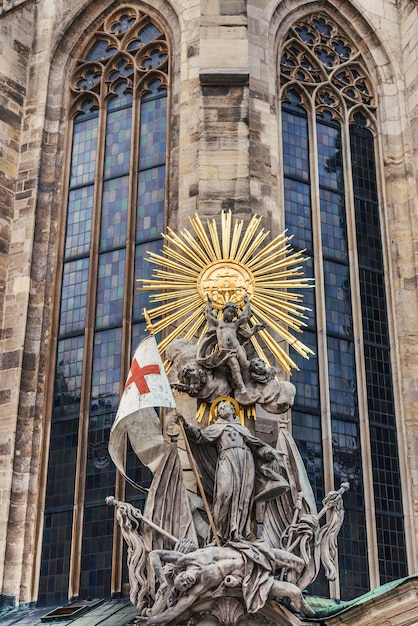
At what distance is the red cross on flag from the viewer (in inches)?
559

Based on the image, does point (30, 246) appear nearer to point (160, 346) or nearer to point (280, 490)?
point (160, 346)

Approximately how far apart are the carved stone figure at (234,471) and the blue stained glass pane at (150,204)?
5.24m

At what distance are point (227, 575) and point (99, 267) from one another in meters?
7.09

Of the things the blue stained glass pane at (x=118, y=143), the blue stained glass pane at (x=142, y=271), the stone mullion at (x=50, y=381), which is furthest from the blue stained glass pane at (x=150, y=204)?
the stone mullion at (x=50, y=381)

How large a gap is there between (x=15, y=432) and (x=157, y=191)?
14.0 feet

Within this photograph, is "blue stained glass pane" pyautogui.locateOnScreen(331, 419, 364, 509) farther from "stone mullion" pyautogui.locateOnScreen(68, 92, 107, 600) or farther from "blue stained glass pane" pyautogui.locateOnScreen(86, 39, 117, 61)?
"blue stained glass pane" pyautogui.locateOnScreen(86, 39, 117, 61)

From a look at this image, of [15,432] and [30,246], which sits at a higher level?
[30,246]

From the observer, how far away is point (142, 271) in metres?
18.6

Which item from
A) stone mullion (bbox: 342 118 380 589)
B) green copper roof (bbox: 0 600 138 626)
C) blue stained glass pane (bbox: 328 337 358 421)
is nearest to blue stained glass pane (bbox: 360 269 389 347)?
stone mullion (bbox: 342 118 380 589)

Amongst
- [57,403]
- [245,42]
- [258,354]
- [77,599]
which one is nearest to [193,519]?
[258,354]

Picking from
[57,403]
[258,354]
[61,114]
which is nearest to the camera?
[258,354]

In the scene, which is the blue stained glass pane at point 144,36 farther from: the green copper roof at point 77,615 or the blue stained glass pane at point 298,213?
the green copper roof at point 77,615

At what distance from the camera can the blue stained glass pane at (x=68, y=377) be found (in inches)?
713

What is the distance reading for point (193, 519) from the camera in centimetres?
1402
